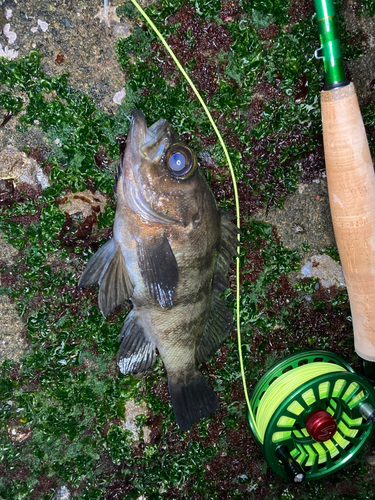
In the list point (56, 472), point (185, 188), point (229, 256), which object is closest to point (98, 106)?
point (185, 188)

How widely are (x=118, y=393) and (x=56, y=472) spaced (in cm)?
60

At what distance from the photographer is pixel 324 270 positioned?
289 cm

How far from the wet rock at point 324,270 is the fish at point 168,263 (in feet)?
2.48

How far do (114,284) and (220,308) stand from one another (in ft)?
2.21

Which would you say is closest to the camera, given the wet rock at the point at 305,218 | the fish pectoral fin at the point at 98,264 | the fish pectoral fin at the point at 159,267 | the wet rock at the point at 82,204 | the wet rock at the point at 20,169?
the fish pectoral fin at the point at 159,267

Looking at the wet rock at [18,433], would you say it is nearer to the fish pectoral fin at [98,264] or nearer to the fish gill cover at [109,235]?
the fish gill cover at [109,235]

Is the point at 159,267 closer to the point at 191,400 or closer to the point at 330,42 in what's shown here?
the point at 191,400

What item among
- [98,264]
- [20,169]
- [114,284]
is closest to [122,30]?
[20,169]

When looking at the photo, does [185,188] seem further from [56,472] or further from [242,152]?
[56,472]

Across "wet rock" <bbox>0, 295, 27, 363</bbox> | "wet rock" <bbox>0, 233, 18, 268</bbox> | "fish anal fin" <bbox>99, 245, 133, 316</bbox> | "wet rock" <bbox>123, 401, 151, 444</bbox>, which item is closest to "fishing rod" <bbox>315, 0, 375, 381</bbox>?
"fish anal fin" <bbox>99, 245, 133, 316</bbox>

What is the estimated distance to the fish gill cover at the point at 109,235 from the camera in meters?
2.33

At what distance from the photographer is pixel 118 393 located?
103 inches

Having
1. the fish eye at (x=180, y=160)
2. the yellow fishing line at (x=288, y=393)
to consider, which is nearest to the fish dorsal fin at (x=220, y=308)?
the yellow fishing line at (x=288, y=393)

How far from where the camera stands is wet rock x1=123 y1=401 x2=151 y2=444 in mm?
2639
